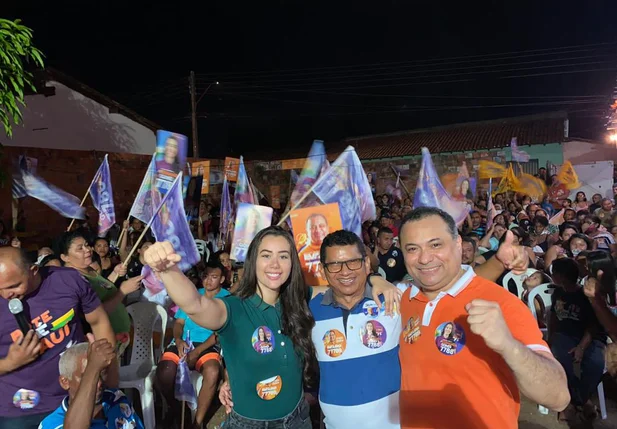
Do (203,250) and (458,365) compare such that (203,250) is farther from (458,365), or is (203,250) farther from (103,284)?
(458,365)

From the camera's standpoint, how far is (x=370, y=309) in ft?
6.89

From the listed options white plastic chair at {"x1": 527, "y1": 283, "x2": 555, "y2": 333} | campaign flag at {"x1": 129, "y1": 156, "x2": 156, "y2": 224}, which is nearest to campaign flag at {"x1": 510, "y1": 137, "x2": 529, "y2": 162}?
white plastic chair at {"x1": 527, "y1": 283, "x2": 555, "y2": 333}

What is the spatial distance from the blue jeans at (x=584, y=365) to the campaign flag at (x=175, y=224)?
3624 millimetres

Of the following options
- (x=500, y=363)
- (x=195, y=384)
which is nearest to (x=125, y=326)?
(x=195, y=384)

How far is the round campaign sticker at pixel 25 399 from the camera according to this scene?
2227mm

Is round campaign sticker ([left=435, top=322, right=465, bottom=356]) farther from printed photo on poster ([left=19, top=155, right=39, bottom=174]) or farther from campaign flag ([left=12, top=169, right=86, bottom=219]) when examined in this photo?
printed photo on poster ([left=19, top=155, right=39, bottom=174])

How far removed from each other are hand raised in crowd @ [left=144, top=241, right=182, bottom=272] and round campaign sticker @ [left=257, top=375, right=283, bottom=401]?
2.51 ft

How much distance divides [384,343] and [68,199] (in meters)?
6.64

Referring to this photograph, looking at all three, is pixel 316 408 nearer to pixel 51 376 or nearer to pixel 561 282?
pixel 51 376

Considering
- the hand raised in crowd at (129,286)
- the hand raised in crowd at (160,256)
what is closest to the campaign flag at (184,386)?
the hand raised in crowd at (129,286)

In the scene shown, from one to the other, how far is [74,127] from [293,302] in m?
14.2

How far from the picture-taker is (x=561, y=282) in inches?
147

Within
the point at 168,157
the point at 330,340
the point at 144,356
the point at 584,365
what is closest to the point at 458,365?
the point at 330,340

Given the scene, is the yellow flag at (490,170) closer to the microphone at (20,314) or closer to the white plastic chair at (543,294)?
the white plastic chair at (543,294)
